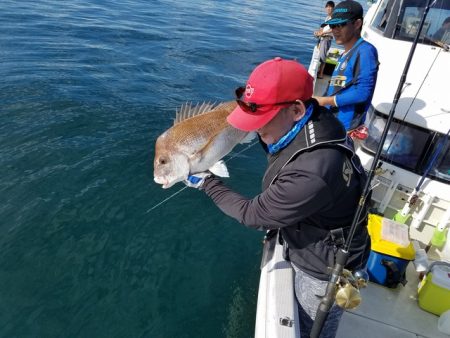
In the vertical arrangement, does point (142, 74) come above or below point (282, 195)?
below

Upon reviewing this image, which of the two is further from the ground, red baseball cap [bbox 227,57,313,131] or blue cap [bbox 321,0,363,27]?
blue cap [bbox 321,0,363,27]

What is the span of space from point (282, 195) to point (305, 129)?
470mm

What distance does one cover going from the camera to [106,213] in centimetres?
577

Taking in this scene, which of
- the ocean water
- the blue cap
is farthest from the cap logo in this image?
the ocean water

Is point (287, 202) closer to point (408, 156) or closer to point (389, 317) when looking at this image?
point (389, 317)

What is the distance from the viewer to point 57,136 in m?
7.41

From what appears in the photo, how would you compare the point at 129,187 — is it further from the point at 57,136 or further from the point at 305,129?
the point at 305,129

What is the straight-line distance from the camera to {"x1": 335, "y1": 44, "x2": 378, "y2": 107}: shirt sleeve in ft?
14.5

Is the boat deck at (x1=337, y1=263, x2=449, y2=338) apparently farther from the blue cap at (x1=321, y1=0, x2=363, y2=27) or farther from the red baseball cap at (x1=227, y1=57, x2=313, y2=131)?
the blue cap at (x1=321, y1=0, x2=363, y2=27)

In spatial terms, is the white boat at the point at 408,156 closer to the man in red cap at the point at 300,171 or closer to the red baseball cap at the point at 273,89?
the man in red cap at the point at 300,171

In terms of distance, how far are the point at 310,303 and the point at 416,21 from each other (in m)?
4.71

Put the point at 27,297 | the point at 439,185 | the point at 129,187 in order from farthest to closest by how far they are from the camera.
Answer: the point at 129,187 < the point at 439,185 < the point at 27,297

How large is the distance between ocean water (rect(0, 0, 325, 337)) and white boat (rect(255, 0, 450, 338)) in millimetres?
1524

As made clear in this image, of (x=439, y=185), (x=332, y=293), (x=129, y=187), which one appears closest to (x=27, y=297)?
(x=129, y=187)
